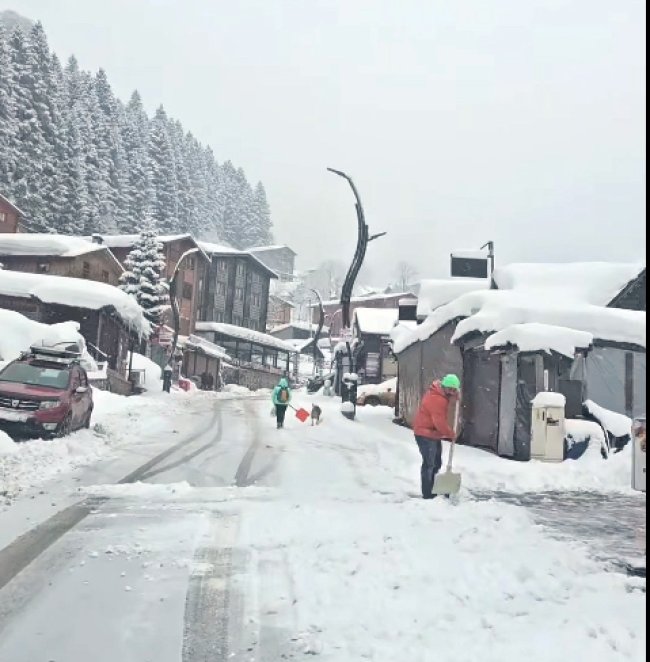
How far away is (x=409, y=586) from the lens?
197 inches

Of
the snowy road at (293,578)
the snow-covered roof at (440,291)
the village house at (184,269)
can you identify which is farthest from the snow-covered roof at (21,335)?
the village house at (184,269)

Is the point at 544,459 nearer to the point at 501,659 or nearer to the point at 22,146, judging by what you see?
the point at 501,659

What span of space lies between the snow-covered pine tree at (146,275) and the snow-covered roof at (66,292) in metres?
8.87

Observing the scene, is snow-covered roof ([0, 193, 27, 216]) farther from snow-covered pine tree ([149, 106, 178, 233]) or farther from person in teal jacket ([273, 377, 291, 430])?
person in teal jacket ([273, 377, 291, 430])

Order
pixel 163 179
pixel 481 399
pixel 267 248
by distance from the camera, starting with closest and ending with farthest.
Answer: pixel 481 399, pixel 163 179, pixel 267 248

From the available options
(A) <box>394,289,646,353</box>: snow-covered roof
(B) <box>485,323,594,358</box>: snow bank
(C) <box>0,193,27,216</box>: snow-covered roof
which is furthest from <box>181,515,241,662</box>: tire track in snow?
(C) <box>0,193,27,216</box>: snow-covered roof

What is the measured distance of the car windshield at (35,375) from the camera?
1344 cm

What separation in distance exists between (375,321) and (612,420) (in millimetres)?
33269

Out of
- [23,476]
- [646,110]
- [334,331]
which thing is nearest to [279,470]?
[23,476]

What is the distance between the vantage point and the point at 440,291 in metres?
25.8

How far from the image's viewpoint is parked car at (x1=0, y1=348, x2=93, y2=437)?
12.2 meters

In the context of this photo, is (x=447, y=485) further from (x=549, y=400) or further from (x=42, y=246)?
(x=42, y=246)

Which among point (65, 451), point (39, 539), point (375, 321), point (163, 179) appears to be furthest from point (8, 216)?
point (39, 539)

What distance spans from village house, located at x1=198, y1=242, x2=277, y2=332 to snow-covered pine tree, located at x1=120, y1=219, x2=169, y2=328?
25.7 m
